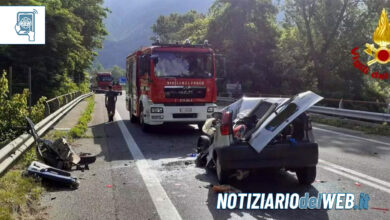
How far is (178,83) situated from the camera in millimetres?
12258

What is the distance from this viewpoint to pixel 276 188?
6.18 m

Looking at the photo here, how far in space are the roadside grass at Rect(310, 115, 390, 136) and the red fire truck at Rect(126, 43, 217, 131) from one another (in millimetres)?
5676

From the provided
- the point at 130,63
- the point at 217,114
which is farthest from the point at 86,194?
the point at 130,63

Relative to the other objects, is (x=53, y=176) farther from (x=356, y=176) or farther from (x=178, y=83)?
(x=178, y=83)

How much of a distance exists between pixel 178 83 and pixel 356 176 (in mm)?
6515

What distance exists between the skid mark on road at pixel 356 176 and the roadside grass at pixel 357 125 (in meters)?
6.28

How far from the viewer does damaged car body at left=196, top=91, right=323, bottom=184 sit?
582 centimetres

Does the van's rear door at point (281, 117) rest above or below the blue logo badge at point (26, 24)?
below

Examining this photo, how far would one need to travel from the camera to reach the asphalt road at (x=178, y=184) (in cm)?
507

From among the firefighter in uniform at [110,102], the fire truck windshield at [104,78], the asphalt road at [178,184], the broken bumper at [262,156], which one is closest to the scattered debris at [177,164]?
the asphalt road at [178,184]

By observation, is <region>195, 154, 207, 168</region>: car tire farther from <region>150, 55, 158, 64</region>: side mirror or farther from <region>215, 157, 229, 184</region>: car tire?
<region>150, 55, 158, 64</region>: side mirror

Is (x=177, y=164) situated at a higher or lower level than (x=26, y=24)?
lower

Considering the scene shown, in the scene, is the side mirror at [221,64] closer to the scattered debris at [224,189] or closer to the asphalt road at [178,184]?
the asphalt road at [178,184]

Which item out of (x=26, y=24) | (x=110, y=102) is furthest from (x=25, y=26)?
(x=110, y=102)
